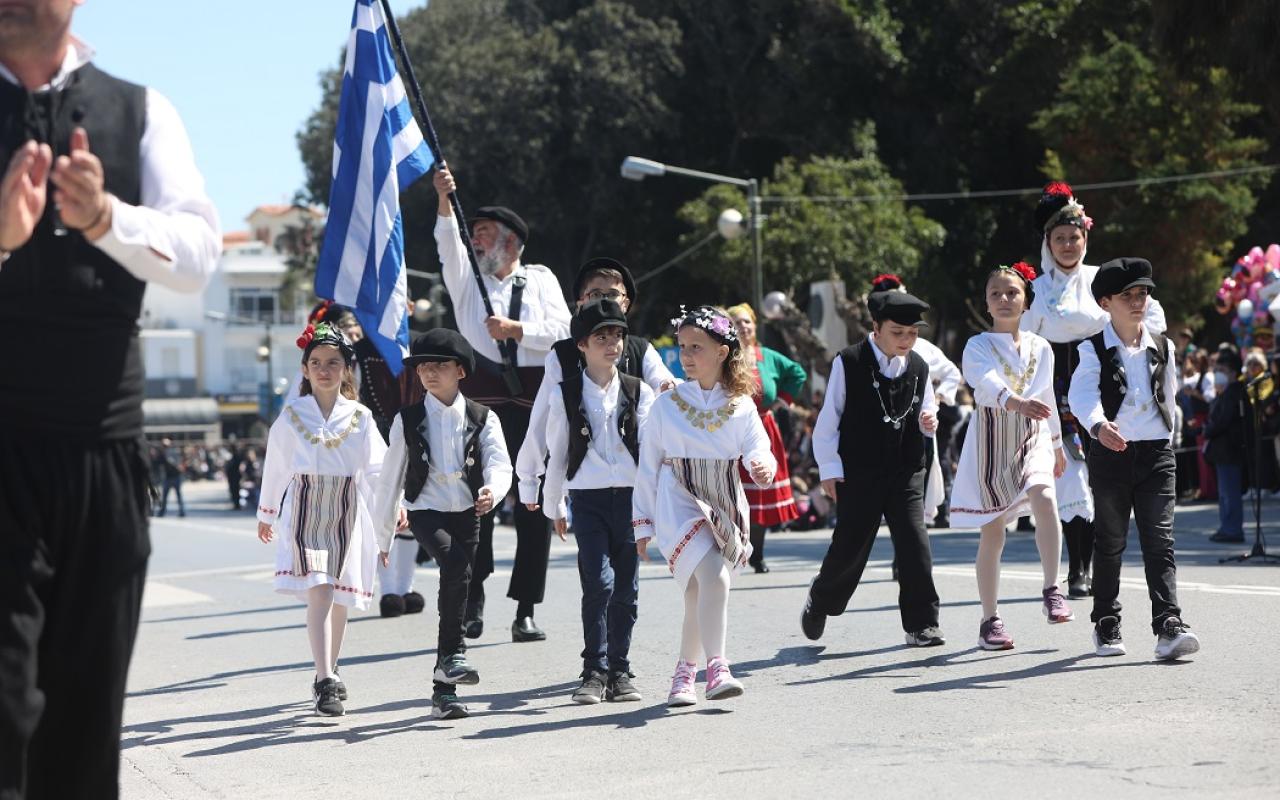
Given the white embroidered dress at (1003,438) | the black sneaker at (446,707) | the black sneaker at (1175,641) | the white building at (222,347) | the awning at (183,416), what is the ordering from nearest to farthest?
Result: the black sneaker at (446,707), the black sneaker at (1175,641), the white embroidered dress at (1003,438), the awning at (183,416), the white building at (222,347)

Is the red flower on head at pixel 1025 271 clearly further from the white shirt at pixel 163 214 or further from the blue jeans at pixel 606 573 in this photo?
the white shirt at pixel 163 214

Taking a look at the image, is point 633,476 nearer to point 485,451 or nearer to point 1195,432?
point 485,451

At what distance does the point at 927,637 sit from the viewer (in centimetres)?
872

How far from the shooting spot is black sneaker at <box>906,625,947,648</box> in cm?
870

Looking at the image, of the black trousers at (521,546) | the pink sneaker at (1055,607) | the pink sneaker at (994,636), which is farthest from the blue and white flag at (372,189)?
the pink sneaker at (1055,607)

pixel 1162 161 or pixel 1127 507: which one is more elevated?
pixel 1162 161

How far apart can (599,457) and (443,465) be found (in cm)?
76

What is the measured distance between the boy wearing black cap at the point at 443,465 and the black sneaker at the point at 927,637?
7.05ft

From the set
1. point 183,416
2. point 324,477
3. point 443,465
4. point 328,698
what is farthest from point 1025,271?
point 183,416

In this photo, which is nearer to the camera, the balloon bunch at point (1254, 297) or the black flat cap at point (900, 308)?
the black flat cap at point (900, 308)

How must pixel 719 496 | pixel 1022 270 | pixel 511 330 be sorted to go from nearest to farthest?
pixel 719 496 → pixel 511 330 → pixel 1022 270

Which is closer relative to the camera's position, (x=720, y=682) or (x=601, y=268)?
(x=720, y=682)

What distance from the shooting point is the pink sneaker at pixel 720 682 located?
Answer: 718 cm

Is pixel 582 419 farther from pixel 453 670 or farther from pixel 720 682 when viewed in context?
pixel 720 682
